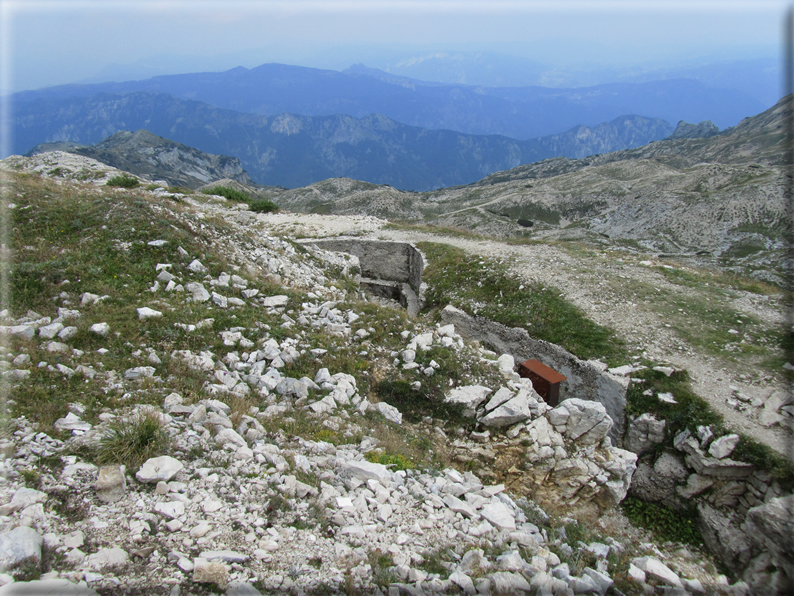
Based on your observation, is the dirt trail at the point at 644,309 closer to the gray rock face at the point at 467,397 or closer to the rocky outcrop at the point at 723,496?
the rocky outcrop at the point at 723,496

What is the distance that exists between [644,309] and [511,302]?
5.49 metres

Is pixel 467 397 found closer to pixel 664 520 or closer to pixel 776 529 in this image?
pixel 664 520

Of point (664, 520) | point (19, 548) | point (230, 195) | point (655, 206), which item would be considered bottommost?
point (664, 520)

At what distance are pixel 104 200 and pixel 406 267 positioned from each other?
18601mm

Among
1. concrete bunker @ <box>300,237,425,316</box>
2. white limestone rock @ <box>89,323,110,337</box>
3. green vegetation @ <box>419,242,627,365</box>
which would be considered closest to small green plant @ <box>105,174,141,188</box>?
concrete bunker @ <box>300,237,425,316</box>

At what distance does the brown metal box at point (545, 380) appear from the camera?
39.4 feet

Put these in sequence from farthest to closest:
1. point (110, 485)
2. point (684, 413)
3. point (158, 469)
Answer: point (684, 413) → point (158, 469) → point (110, 485)

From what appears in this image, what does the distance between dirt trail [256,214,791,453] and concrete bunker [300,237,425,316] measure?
4184mm

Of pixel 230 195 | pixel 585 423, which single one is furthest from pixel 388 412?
pixel 230 195

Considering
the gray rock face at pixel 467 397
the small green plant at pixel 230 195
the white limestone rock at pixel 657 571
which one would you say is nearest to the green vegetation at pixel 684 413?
the white limestone rock at pixel 657 571

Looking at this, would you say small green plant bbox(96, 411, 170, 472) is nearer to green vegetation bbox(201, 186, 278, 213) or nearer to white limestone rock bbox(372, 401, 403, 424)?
white limestone rock bbox(372, 401, 403, 424)

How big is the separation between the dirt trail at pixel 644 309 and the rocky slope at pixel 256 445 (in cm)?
319

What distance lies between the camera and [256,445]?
6.54 meters

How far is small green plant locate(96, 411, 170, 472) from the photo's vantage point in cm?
525
